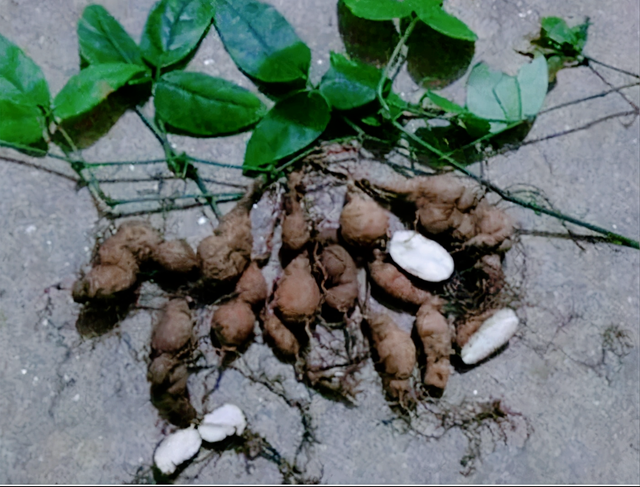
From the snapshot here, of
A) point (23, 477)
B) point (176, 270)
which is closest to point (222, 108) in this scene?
point (176, 270)

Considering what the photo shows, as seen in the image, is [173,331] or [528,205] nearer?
[173,331]

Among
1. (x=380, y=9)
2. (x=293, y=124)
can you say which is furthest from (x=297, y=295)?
(x=380, y=9)

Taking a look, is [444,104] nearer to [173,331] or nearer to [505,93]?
[505,93]

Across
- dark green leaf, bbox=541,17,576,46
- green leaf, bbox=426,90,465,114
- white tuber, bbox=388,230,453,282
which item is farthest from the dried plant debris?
dark green leaf, bbox=541,17,576,46

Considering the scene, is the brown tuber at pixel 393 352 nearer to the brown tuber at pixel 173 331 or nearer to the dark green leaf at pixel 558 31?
the brown tuber at pixel 173 331

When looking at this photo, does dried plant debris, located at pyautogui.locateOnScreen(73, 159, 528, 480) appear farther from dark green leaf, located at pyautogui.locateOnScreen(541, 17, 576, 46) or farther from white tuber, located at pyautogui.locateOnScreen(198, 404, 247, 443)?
dark green leaf, located at pyautogui.locateOnScreen(541, 17, 576, 46)
